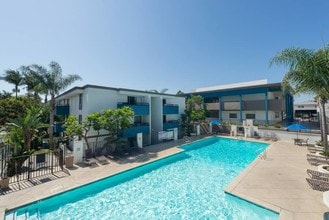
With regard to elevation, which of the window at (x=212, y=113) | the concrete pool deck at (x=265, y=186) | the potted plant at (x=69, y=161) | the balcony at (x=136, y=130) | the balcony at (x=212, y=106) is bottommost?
the concrete pool deck at (x=265, y=186)

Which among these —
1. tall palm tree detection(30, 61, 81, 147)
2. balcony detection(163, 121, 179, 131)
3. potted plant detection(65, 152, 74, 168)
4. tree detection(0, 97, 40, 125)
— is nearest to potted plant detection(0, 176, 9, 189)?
potted plant detection(65, 152, 74, 168)

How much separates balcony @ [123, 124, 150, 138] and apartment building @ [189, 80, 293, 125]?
21.3 metres

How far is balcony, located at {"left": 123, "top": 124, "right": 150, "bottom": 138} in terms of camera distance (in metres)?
19.9

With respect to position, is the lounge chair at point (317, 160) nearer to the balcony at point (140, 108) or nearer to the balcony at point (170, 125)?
the balcony at point (170, 125)

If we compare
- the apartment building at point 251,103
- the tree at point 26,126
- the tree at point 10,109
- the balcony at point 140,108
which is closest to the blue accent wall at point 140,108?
the balcony at point 140,108

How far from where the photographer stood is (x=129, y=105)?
20.5 m

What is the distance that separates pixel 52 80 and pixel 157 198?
60.4ft

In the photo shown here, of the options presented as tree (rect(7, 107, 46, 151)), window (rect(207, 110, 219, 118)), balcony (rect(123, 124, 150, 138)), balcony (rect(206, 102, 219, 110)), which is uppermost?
balcony (rect(206, 102, 219, 110))

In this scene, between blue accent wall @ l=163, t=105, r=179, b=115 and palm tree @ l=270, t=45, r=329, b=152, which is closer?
palm tree @ l=270, t=45, r=329, b=152

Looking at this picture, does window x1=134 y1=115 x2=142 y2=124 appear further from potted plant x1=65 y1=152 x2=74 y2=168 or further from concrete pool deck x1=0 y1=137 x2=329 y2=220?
potted plant x1=65 y1=152 x2=74 y2=168

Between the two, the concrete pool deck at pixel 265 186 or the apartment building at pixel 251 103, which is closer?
the concrete pool deck at pixel 265 186

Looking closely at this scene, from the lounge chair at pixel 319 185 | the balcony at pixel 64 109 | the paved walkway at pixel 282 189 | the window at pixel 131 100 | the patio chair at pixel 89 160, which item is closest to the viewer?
the paved walkway at pixel 282 189

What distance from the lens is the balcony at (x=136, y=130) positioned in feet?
65.2

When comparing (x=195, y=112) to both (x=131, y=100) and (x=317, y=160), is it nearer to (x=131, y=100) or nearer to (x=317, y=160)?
(x=131, y=100)
